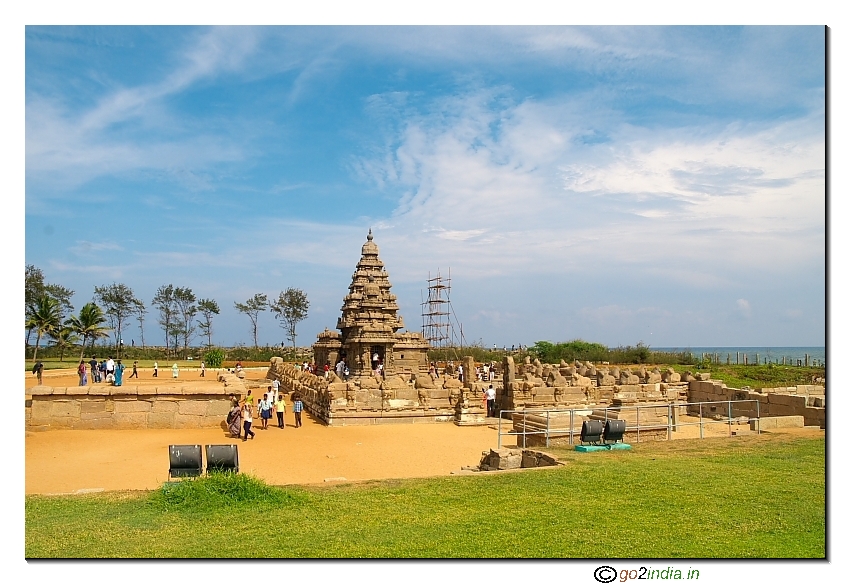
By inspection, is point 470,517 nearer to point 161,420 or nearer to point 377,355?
point 161,420

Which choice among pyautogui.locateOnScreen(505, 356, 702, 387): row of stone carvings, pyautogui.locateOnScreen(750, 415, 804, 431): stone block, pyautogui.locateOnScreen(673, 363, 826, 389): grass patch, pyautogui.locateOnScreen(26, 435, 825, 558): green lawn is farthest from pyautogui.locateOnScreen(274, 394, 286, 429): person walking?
pyautogui.locateOnScreen(673, 363, 826, 389): grass patch

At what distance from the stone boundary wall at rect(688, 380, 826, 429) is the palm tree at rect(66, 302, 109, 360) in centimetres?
3401

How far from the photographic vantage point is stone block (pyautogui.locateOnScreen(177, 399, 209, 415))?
1575 cm

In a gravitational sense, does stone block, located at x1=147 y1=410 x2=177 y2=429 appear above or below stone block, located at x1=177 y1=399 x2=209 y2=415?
below

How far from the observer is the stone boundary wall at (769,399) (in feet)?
54.1

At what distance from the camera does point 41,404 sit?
49.3 ft

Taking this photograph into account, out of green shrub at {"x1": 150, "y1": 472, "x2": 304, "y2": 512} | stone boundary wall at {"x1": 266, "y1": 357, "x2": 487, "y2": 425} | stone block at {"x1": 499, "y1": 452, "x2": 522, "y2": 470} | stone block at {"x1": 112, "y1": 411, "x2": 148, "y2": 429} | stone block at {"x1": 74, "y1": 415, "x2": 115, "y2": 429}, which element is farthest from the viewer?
stone boundary wall at {"x1": 266, "y1": 357, "x2": 487, "y2": 425}

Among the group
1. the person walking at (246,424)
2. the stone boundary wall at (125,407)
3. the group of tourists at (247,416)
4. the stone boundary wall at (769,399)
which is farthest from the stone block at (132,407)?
the stone boundary wall at (769,399)

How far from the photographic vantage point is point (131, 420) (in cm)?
1541

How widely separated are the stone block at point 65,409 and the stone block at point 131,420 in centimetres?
81

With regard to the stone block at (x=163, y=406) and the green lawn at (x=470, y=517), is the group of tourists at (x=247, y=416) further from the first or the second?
the green lawn at (x=470, y=517)

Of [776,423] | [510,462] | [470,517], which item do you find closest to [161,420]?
[510,462]

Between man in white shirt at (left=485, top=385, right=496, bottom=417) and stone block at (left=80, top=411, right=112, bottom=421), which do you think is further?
A: man in white shirt at (left=485, top=385, right=496, bottom=417)

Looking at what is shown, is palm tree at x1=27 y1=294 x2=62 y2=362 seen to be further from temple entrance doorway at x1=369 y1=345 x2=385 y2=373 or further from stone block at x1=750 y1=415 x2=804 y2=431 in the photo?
stone block at x1=750 y1=415 x2=804 y2=431
